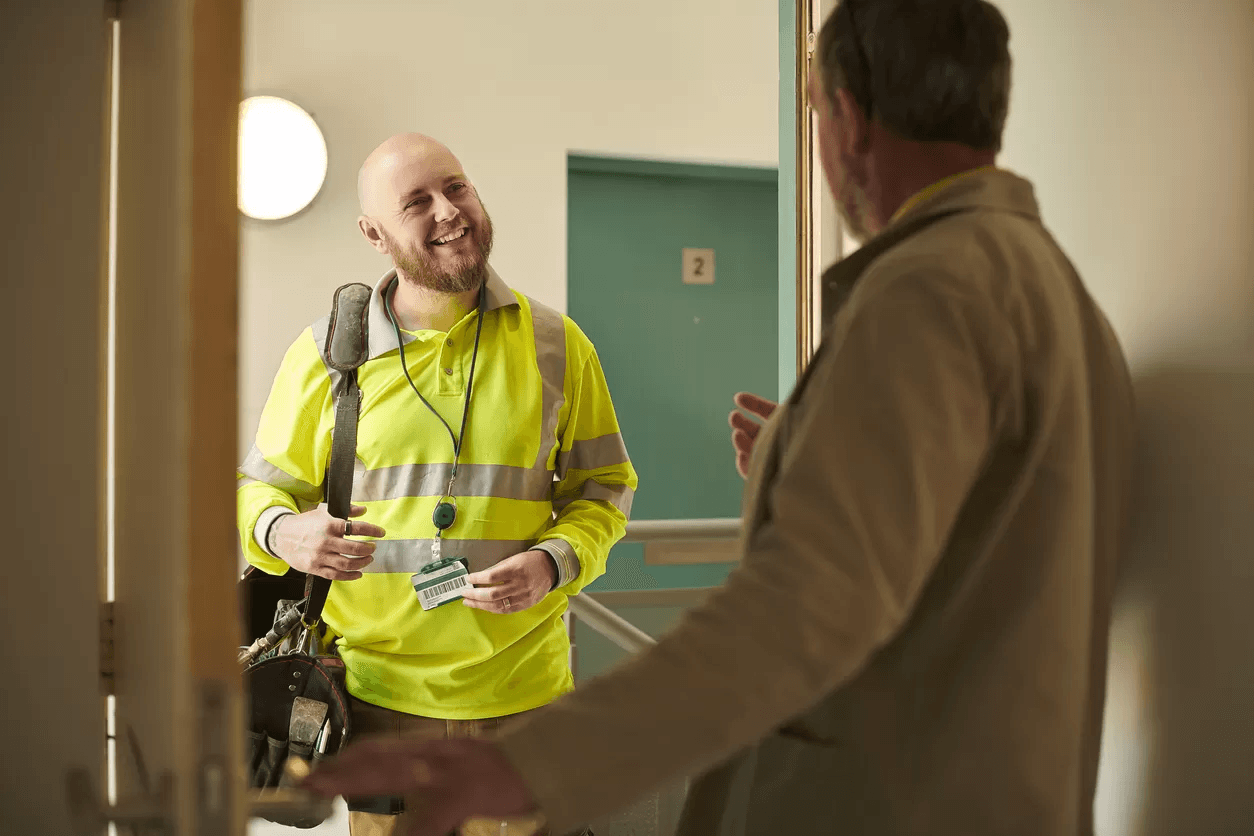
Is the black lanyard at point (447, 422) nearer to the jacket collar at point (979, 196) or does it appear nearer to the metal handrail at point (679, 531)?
the metal handrail at point (679, 531)

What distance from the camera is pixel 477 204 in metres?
1.77

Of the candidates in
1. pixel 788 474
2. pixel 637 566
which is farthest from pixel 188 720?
pixel 637 566

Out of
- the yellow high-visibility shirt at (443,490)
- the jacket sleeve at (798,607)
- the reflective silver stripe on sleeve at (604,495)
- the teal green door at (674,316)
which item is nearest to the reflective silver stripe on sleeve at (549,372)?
the yellow high-visibility shirt at (443,490)

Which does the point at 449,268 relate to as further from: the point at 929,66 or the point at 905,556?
the point at 905,556

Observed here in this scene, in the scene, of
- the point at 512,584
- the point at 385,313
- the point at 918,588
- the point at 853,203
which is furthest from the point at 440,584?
the point at 918,588

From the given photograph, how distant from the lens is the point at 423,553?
159cm

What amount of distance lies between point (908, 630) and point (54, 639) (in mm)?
663

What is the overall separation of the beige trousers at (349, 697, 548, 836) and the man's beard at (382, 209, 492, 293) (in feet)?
2.28

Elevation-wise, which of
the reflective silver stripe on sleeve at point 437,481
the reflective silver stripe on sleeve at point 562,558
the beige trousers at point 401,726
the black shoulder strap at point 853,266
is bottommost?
the beige trousers at point 401,726

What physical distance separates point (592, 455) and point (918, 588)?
3.84 ft

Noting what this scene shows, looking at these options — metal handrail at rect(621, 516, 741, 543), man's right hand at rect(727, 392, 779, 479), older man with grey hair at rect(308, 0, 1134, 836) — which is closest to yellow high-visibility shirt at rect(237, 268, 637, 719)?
metal handrail at rect(621, 516, 741, 543)

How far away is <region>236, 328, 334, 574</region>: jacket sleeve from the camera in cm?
165

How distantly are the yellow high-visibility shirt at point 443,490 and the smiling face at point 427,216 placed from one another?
2.7 inches

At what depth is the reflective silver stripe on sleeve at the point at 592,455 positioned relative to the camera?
5.74 feet
